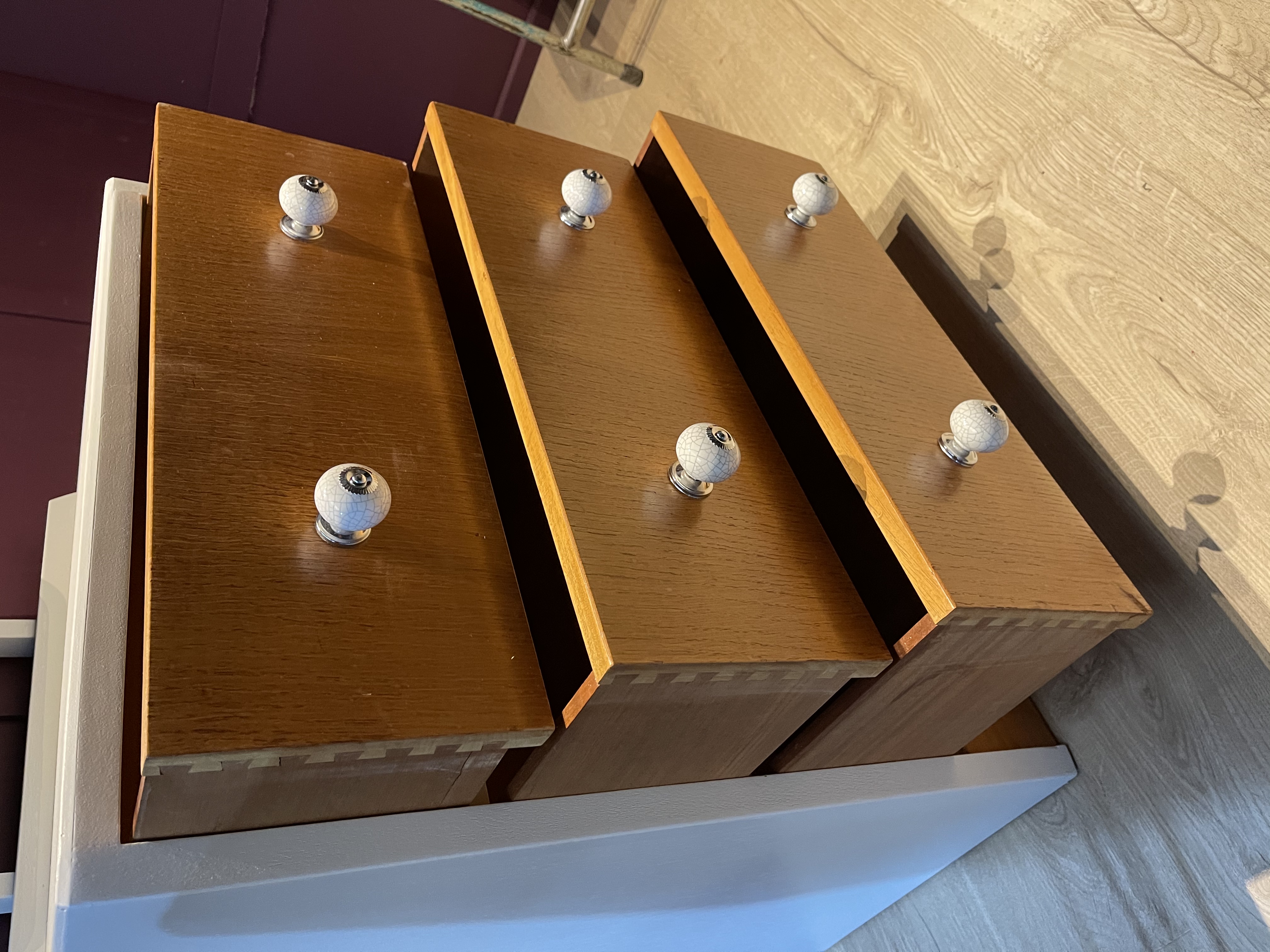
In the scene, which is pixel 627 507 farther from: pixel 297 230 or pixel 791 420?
pixel 297 230

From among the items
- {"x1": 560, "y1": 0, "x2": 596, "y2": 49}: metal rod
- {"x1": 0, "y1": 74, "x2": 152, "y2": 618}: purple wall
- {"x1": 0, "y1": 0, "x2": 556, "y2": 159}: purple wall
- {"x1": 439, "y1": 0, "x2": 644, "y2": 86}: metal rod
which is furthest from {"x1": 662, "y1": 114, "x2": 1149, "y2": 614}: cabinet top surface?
{"x1": 0, "y1": 0, "x2": 556, "y2": 159}: purple wall

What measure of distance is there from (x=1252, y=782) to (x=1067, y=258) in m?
0.57

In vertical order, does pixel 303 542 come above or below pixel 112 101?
above

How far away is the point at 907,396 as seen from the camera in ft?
2.91

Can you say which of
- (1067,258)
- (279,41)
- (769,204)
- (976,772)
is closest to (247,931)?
(976,772)

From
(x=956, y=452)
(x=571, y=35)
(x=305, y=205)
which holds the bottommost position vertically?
(x=571, y=35)

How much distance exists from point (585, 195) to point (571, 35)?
1.07 metres

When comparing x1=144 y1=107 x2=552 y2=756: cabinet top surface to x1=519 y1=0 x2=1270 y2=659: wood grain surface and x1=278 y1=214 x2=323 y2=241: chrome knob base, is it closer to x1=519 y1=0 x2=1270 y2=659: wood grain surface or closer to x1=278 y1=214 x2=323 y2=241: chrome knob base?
x1=278 y1=214 x2=323 y2=241: chrome knob base

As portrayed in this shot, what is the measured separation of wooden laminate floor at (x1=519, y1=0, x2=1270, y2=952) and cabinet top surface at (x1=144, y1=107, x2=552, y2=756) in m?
0.67

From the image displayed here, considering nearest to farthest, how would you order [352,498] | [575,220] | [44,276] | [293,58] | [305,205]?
[352,498] → [305,205] → [575,220] → [44,276] → [293,58]

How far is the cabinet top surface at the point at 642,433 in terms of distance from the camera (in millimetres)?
676

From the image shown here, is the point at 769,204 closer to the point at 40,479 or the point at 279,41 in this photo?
the point at 40,479

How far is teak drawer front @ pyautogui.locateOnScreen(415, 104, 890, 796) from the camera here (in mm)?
670

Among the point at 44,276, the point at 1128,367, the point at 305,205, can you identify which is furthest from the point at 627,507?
the point at 44,276
